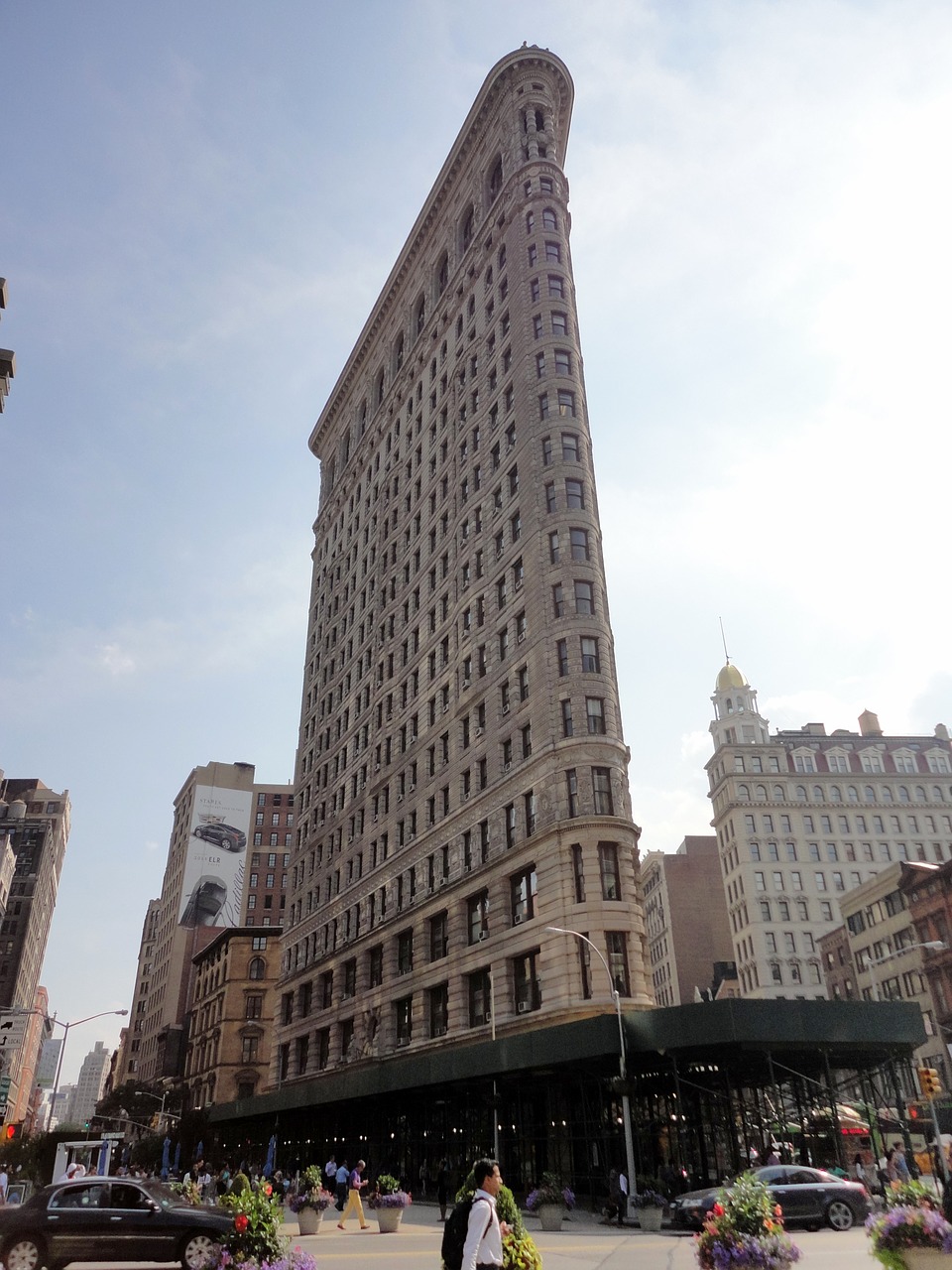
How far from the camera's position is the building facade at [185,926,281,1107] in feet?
311

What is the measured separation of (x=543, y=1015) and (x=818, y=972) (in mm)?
72866

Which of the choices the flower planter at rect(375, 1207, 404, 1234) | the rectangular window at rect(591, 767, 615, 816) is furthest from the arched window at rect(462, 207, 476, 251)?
the flower planter at rect(375, 1207, 404, 1234)

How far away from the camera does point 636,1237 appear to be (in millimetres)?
24672

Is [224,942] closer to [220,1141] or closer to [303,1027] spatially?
[220,1141]

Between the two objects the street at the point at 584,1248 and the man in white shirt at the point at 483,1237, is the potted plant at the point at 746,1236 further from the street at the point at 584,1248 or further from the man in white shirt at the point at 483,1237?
the street at the point at 584,1248

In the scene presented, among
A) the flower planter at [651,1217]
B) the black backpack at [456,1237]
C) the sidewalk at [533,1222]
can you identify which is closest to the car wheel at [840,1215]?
the sidewalk at [533,1222]

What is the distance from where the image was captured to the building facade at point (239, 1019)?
94938mm

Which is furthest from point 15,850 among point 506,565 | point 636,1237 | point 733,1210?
point 733,1210

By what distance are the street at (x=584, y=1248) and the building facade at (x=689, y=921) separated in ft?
338

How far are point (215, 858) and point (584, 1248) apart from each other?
139907mm

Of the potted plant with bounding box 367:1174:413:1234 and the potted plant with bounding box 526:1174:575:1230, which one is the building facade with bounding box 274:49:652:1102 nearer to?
the potted plant with bounding box 526:1174:575:1230

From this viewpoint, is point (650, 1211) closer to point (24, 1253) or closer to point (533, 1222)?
point (533, 1222)

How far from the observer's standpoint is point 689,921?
425 ft

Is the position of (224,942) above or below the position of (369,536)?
below
